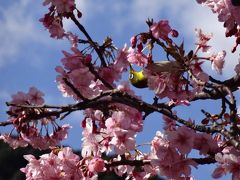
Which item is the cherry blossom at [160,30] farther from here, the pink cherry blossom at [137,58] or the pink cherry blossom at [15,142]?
the pink cherry blossom at [15,142]

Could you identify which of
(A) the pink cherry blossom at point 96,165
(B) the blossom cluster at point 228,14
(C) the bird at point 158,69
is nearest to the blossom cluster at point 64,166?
(A) the pink cherry blossom at point 96,165

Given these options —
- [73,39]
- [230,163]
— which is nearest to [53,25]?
[73,39]

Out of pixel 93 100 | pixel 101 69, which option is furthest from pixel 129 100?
pixel 101 69

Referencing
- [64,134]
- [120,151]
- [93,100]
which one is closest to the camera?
[93,100]

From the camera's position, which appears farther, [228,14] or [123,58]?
[123,58]

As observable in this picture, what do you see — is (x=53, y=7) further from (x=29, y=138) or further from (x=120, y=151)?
(x=120, y=151)

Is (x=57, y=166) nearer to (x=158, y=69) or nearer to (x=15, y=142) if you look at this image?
(x=158, y=69)

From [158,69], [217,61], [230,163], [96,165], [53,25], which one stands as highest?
[53,25]

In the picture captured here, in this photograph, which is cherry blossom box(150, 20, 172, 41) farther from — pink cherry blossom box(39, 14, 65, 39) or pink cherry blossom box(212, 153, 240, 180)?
pink cherry blossom box(39, 14, 65, 39)

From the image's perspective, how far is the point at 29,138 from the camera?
5.62 m

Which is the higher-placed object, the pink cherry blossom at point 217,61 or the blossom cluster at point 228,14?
the blossom cluster at point 228,14

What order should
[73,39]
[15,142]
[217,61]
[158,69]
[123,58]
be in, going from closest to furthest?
[158,69], [217,61], [123,58], [73,39], [15,142]

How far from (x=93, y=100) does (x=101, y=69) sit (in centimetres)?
62

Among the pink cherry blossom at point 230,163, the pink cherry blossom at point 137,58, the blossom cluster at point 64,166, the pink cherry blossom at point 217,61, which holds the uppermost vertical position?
the pink cherry blossom at point 137,58
